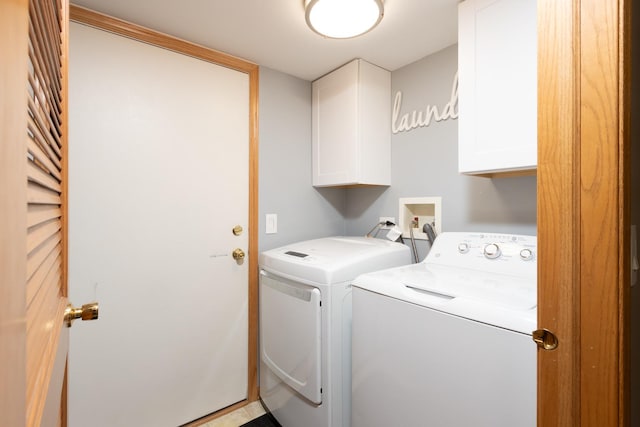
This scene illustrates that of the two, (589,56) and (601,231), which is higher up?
(589,56)

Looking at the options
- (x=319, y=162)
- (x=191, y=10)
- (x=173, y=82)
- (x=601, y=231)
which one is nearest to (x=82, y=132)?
(x=173, y=82)

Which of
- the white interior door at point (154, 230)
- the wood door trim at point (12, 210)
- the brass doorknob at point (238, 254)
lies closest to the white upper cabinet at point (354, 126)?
the white interior door at point (154, 230)

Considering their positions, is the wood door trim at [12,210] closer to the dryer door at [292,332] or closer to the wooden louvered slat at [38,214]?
the wooden louvered slat at [38,214]

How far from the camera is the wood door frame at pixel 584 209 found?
55 cm

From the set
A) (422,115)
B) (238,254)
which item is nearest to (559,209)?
(422,115)

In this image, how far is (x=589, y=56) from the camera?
58cm

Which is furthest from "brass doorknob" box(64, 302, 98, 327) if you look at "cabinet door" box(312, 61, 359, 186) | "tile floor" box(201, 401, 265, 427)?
"cabinet door" box(312, 61, 359, 186)

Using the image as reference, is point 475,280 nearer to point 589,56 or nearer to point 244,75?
point 589,56

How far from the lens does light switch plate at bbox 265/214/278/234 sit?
191 centimetres

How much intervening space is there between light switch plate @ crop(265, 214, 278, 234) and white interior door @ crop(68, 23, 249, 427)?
6.6 inches

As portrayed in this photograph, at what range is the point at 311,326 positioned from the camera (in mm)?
1368

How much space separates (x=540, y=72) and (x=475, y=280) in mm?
745

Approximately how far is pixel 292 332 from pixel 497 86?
4.66ft

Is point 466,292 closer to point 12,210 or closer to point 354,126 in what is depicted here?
point 12,210
